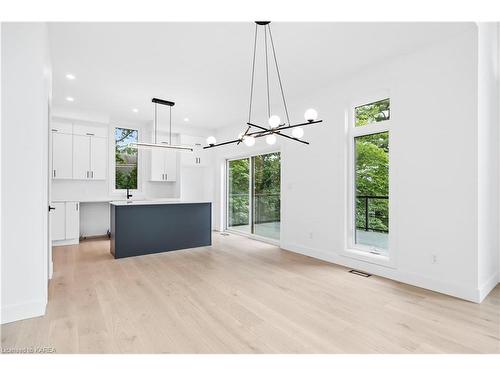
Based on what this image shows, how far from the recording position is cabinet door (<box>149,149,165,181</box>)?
666 centimetres

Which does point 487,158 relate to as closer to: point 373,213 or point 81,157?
point 373,213

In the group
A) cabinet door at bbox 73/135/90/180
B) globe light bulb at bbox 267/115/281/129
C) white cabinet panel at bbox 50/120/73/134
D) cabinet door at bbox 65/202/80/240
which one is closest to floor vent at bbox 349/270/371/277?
globe light bulb at bbox 267/115/281/129

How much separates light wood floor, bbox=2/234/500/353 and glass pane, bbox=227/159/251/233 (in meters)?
2.86

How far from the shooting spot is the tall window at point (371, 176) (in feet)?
12.3

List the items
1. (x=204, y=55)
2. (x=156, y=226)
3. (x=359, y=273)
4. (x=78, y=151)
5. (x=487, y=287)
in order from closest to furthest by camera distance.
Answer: (x=487, y=287) → (x=204, y=55) → (x=359, y=273) → (x=156, y=226) → (x=78, y=151)

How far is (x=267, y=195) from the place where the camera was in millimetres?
5969

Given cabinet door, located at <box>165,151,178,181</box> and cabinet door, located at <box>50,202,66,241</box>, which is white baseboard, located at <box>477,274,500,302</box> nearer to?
cabinet door, located at <box>165,151,178,181</box>

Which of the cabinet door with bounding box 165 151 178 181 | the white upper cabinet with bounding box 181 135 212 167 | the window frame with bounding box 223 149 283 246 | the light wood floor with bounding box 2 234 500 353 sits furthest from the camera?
the white upper cabinet with bounding box 181 135 212 167

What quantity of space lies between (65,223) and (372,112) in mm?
5924

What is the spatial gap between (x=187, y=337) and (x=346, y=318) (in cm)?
140

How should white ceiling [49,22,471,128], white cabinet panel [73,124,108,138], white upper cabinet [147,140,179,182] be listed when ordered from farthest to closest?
1. white upper cabinet [147,140,179,182]
2. white cabinet panel [73,124,108,138]
3. white ceiling [49,22,471,128]

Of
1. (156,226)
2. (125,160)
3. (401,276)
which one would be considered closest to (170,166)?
(125,160)

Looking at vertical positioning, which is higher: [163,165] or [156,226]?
[163,165]
